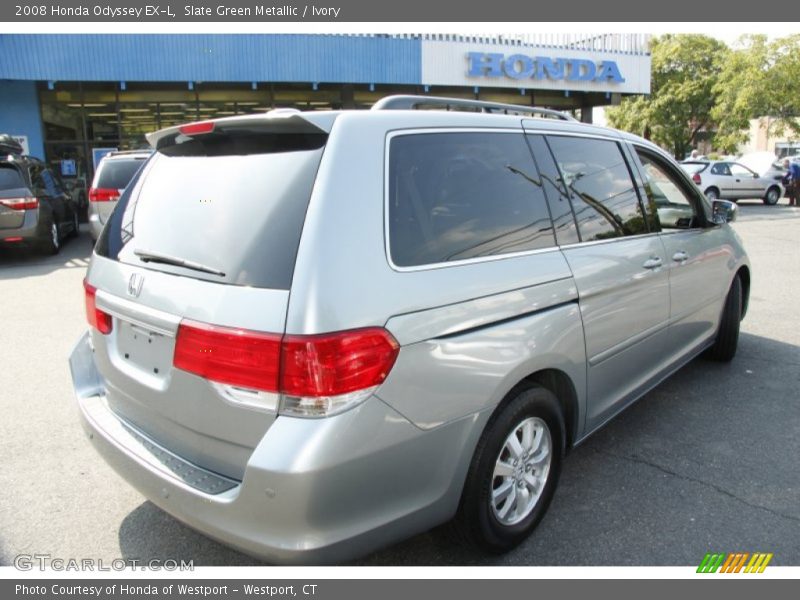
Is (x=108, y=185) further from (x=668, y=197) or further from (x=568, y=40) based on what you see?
(x=568, y=40)

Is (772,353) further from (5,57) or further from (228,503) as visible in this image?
(5,57)

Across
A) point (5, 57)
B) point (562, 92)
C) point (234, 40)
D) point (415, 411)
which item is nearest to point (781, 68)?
point (562, 92)

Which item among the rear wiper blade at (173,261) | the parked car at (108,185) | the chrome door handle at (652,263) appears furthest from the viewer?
the parked car at (108,185)

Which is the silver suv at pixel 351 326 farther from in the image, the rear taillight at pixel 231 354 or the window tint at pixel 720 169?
the window tint at pixel 720 169

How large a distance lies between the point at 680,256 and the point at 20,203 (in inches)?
400

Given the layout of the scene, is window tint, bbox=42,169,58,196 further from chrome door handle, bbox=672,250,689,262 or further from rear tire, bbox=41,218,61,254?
chrome door handle, bbox=672,250,689,262

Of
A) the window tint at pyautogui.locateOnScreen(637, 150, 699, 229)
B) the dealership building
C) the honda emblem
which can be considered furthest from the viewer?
the dealership building

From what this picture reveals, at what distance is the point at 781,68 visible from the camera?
27.5 meters

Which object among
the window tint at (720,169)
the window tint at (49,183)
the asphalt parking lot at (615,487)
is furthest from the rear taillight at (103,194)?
the window tint at (720,169)

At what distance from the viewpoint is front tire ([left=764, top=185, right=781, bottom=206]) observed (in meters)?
21.5

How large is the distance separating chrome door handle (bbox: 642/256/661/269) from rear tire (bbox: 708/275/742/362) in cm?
158

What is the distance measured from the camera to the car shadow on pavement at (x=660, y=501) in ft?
8.89

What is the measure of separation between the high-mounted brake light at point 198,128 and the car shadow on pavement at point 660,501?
182 centimetres

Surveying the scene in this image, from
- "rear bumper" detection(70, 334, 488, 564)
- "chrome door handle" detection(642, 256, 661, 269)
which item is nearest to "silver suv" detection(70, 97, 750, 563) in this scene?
"rear bumper" detection(70, 334, 488, 564)
